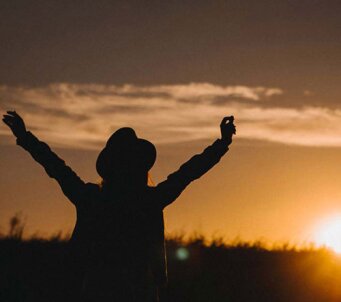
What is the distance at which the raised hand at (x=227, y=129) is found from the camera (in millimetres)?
8680

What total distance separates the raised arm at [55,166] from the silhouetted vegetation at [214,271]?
488 centimetres

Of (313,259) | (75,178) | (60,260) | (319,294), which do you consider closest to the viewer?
(75,178)

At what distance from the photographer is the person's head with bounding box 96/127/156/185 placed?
8008mm

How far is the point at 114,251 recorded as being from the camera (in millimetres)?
8047

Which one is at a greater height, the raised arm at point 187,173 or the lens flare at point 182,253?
the lens flare at point 182,253

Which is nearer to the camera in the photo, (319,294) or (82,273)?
(82,273)

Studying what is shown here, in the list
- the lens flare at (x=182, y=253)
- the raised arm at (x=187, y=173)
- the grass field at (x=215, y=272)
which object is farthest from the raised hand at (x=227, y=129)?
the lens flare at (x=182, y=253)

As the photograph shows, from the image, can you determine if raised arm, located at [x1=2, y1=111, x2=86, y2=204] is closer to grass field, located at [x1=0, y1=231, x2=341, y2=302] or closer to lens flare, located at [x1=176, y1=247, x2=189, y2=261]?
grass field, located at [x1=0, y1=231, x2=341, y2=302]

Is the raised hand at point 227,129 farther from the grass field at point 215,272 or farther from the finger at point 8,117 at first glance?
the grass field at point 215,272

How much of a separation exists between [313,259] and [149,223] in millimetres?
9304

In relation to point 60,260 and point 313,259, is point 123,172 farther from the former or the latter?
point 313,259

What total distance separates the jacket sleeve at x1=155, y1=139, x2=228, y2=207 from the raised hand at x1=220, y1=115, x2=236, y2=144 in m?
0.42

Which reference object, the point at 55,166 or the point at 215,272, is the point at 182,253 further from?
the point at 55,166

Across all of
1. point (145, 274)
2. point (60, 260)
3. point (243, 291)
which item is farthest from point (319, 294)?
point (145, 274)
